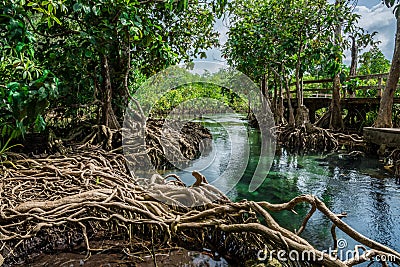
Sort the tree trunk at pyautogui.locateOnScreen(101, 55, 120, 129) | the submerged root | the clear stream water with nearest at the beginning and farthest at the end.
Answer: the clear stream water < the tree trunk at pyautogui.locateOnScreen(101, 55, 120, 129) < the submerged root

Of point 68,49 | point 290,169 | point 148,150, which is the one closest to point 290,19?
point 290,169

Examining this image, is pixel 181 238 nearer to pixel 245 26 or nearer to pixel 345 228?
A: pixel 345 228

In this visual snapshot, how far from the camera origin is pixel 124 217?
11.2ft

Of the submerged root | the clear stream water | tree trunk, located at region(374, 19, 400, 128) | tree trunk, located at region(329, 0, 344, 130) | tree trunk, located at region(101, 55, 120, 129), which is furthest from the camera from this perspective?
tree trunk, located at region(329, 0, 344, 130)

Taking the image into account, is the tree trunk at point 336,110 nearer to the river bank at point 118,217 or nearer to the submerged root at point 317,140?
the submerged root at point 317,140

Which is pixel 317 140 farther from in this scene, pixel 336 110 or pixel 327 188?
pixel 327 188

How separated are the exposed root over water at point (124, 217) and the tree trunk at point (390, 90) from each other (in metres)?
6.54

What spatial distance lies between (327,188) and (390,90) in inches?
163

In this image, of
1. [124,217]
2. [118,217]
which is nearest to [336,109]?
[124,217]

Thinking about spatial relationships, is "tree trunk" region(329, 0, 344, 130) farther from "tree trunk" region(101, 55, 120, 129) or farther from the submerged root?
"tree trunk" region(101, 55, 120, 129)

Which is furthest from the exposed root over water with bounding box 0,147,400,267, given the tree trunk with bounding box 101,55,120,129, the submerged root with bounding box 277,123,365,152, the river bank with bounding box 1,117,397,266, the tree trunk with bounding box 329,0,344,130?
the tree trunk with bounding box 329,0,344,130

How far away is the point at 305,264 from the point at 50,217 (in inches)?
87.8

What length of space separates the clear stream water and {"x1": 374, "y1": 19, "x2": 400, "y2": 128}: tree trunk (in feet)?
3.36

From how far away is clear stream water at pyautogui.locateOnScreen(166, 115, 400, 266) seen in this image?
4.47m
